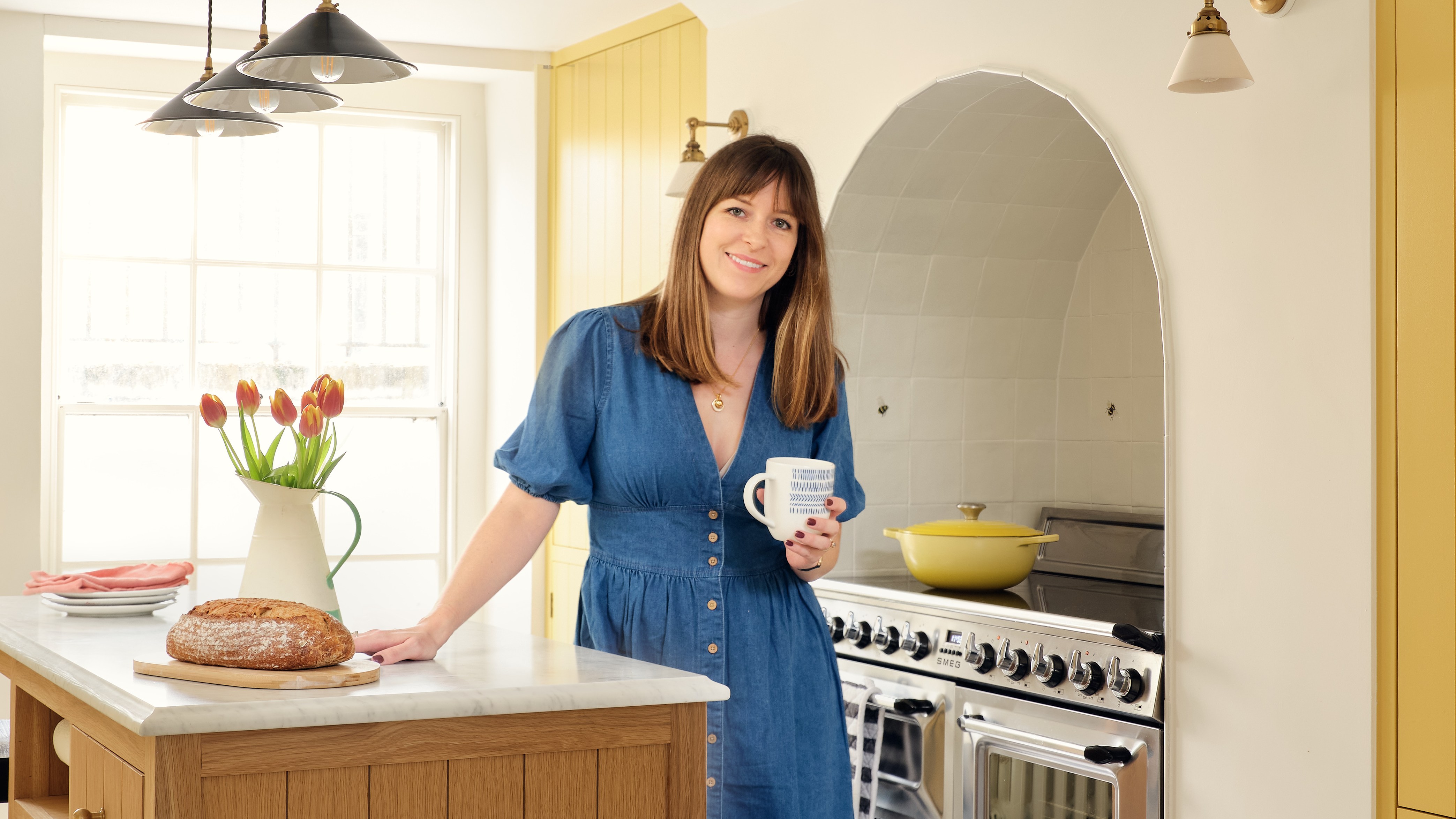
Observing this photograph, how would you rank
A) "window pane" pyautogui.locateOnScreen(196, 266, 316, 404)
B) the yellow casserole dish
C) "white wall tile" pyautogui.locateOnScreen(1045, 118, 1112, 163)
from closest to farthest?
1. the yellow casserole dish
2. "white wall tile" pyautogui.locateOnScreen(1045, 118, 1112, 163)
3. "window pane" pyautogui.locateOnScreen(196, 266, 316, 404)

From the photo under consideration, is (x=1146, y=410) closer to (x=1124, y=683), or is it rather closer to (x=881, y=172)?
(x=881, y=172)

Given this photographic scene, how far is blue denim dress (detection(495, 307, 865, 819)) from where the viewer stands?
169 centimetres

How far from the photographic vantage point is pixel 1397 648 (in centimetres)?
196

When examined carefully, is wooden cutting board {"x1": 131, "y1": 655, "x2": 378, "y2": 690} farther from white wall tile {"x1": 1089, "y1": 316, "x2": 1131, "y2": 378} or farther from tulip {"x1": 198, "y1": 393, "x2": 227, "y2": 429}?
white wall tile {"x1": 1089, "y1": 316, "x2": 1131, "y2": 378}

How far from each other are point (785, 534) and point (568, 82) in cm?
292

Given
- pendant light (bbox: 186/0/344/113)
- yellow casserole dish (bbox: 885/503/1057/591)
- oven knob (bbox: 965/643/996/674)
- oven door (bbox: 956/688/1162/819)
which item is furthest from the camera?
yellow casserole dish (bbox: 885/503/1057/591)

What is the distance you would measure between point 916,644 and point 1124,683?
0.54 m

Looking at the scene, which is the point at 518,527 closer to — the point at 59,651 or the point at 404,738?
the point at 404,738

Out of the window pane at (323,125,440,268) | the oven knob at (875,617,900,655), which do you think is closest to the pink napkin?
the oven knob at (875,617,900,655)

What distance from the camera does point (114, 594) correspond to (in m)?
2.01

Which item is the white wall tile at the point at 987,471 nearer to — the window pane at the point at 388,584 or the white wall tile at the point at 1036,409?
the white wall tile at the point at 1036,409

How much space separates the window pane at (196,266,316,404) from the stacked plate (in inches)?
93.0

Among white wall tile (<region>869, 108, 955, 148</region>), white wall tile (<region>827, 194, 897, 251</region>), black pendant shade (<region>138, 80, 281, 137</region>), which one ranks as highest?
white wall tile (<region>869, 108, 955, 148</region>)

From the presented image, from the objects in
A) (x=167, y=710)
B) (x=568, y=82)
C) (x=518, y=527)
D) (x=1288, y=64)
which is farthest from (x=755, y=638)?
(x=568, y=82)
